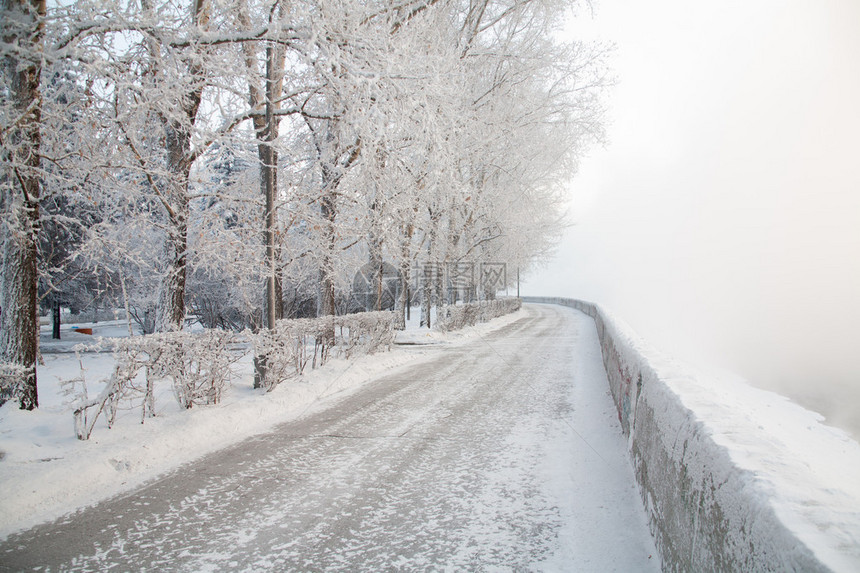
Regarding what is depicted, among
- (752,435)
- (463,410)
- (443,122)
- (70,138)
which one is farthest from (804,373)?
(70,138)

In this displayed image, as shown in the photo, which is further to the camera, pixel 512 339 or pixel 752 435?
pixel 512 339

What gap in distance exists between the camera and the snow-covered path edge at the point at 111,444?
4.32 m

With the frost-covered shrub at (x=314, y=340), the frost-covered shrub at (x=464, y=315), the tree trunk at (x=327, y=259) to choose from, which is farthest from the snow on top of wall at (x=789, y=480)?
the frost-covered shrub at (x=464, y=315)

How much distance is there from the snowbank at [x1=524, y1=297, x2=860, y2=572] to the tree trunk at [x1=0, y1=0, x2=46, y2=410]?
22.7ft

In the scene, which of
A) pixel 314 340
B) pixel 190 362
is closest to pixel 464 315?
pixel 314 340

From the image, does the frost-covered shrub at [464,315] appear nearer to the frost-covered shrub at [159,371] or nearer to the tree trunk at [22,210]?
the frost-covered shrub at [159,371]

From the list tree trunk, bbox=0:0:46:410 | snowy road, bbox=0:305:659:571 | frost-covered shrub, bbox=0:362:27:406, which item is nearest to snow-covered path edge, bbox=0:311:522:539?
frost-covered shrub, bbox=0:362:27:406

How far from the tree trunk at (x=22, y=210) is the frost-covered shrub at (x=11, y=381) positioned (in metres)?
0.06

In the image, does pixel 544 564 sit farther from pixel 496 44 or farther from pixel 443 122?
pixel 496 44

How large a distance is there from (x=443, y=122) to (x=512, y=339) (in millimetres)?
12060

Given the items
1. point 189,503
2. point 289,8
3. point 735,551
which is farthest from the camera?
point 289,8

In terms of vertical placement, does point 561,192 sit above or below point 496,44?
below

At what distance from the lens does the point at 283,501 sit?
14.0 feet

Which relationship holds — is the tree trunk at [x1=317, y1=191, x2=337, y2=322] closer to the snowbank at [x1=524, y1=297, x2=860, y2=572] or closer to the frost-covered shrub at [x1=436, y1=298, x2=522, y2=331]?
the frost-covered shrub at [x1=436, y1=298, x2=522, y2=331]
